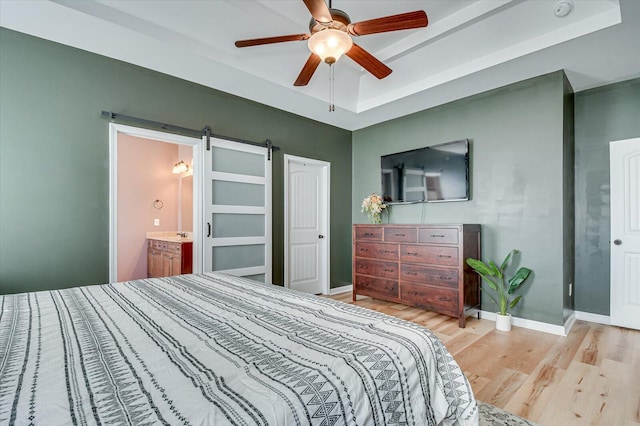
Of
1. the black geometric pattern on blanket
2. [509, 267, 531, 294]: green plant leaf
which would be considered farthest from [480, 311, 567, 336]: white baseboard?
the black geometric pattern on blanket

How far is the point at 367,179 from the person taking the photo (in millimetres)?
4879

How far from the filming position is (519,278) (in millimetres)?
3061

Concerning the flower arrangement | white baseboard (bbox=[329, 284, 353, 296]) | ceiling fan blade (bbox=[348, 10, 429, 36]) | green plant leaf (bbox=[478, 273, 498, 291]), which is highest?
ceiling fan blade (bbox=[348, 10, 429, 36])

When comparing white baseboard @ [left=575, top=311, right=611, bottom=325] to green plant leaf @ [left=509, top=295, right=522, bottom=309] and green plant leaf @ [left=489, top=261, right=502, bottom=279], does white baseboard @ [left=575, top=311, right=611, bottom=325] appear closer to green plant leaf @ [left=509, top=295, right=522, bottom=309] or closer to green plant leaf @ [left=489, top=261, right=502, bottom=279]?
green plant leaf @ [left=509, top=295, right=522, bottom=309]

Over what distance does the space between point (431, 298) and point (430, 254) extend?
1.63ft

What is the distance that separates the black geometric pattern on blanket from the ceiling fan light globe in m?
2.36

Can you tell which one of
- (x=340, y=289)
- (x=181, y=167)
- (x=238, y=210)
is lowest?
(x=340, y=289)

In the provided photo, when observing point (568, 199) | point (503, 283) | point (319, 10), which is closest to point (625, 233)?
point (568, 199)

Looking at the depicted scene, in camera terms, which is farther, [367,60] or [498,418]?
[367,60]

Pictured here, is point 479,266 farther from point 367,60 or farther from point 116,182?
point 116,182

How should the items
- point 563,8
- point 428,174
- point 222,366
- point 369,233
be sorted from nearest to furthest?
point 222,366 < point 563,8 < point 428,174 < point 369,233

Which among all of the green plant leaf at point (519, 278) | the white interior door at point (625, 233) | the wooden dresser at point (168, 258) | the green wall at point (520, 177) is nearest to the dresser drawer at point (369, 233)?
the green wall at point (520, 177)

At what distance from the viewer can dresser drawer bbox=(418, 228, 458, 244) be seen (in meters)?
3.23

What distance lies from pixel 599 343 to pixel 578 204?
1497 mm
